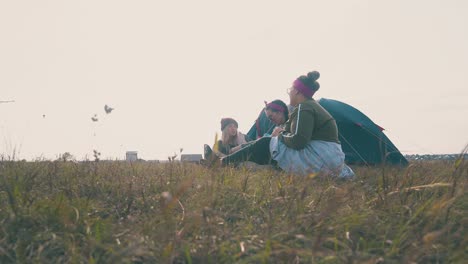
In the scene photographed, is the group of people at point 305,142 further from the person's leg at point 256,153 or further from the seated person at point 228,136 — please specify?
the seated person at point 228,136

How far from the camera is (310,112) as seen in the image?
5188 millimetres

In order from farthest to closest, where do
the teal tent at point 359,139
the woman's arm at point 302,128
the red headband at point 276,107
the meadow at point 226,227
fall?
the teal tent at point 359,139 → the red headband at point 276,107 → the woman's arm at point 302,128 → the meadow at point 226,227

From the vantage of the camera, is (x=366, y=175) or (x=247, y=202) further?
(x=366, y=175)

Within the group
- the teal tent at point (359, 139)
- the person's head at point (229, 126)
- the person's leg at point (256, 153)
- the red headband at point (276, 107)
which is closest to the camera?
the person's leg at point (256, 153)

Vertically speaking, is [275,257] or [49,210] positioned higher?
[49,210]

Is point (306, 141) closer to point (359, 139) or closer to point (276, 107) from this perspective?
point (276, 107)

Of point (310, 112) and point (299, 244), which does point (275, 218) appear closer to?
point (299, 244)

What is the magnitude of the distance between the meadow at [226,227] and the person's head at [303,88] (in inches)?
99.7

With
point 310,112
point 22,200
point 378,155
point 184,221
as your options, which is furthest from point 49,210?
point 378,155

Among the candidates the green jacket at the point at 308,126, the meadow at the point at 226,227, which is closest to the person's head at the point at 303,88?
the green jacket at the point at 308,126

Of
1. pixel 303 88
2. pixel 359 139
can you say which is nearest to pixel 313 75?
pixel 303 88

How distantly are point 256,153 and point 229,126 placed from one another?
6.70 ft

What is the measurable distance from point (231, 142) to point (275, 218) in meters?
5.53

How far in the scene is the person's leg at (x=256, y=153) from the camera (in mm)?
5898
